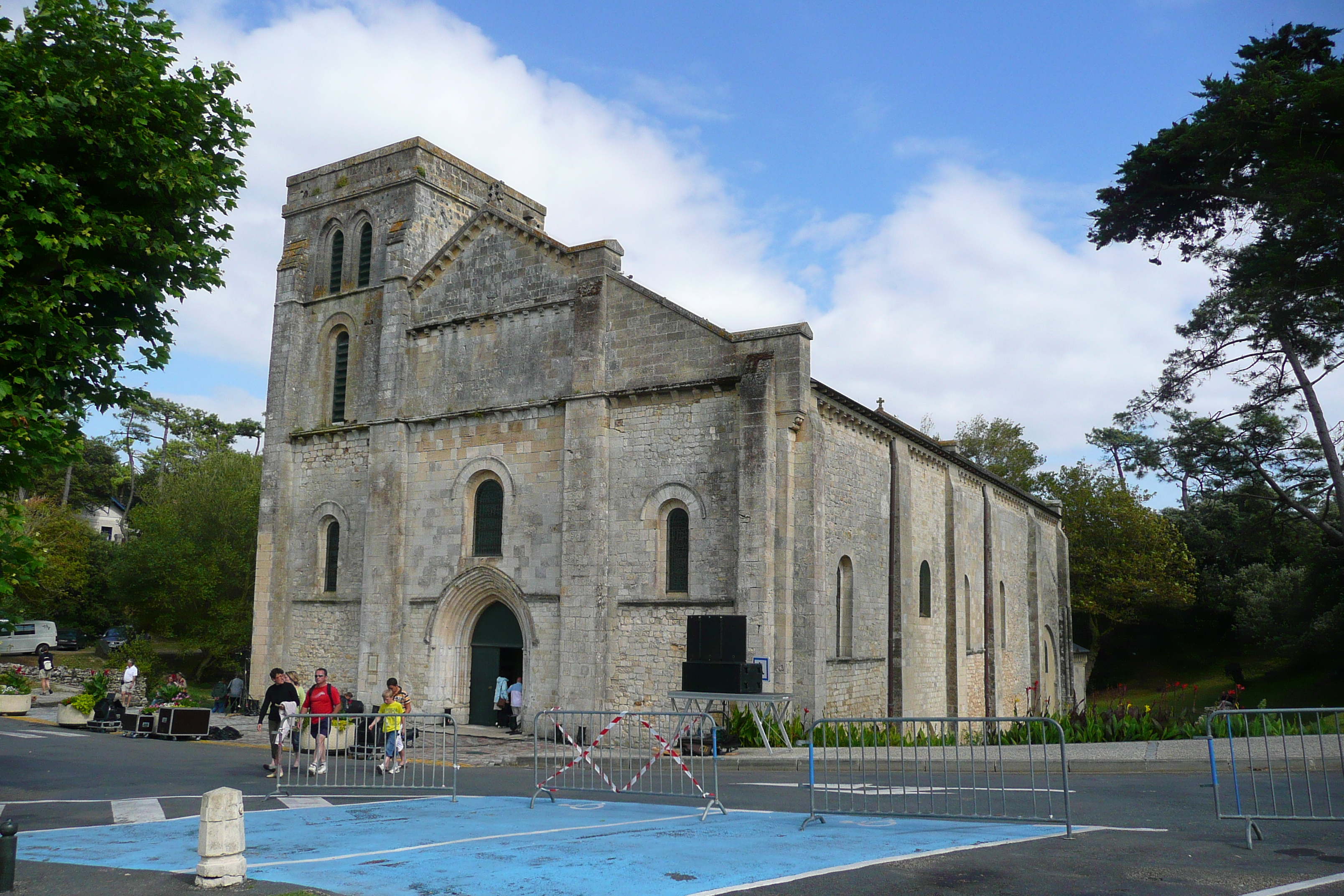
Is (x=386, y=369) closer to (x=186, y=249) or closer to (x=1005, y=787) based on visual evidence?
(x=186, y=249)

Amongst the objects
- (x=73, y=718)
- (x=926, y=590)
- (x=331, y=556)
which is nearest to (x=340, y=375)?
(x=331, y=556)

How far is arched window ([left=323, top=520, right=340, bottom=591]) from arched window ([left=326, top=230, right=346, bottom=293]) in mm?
6475

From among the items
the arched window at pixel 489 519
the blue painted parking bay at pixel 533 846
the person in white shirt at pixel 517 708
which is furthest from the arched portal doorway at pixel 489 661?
the blue painted parking bay at pixel 533 846

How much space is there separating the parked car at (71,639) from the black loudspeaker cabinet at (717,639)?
45580 millimetres

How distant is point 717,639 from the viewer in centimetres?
1595

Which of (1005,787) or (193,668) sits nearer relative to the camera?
(1005,787)

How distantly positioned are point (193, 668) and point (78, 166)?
35540mm

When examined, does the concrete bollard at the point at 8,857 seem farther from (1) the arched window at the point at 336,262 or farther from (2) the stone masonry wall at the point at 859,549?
(1) the arched window at the point at 336,262

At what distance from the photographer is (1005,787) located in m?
12.2

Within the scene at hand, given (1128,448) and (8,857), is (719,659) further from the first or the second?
(1128,448)

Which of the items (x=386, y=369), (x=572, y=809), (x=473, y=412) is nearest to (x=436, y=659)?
(x=473, y=412)

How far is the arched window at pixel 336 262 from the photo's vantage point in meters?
26.0

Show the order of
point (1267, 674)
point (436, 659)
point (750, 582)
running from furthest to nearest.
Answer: point (1267, 674)
point (436, 659)
point (750, 582)

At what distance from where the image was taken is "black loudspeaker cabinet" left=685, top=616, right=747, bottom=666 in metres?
15.8
